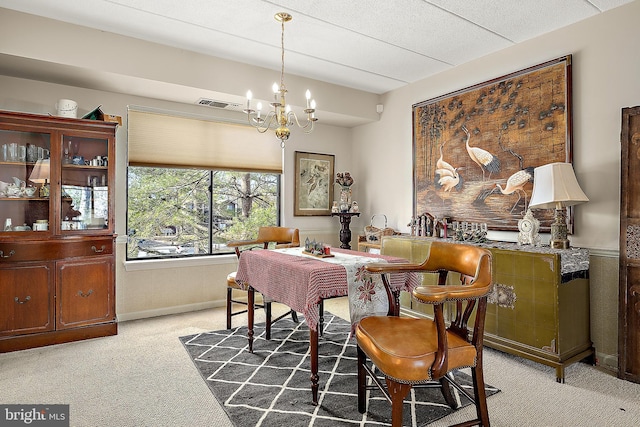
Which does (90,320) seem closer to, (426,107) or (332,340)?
(332,340)

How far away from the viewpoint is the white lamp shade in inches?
112

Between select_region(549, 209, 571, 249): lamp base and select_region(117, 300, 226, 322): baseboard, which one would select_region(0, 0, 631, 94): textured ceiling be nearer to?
select_region(549, 209, 571, 249): lamp base

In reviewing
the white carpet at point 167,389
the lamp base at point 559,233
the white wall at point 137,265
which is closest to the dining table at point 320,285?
the white carpet at point 167,389

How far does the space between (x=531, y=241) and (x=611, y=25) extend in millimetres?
1839

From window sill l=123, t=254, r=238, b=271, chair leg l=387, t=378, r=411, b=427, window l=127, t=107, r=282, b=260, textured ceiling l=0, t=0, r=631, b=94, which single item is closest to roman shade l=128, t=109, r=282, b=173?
window l=127, t=107, r=282, b=260

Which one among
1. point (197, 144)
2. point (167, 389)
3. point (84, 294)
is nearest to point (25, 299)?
point (84, 294)

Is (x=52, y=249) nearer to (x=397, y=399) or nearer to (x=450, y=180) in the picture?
(x=397, y=399)

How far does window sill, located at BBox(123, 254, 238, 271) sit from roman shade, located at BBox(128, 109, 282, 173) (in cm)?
113

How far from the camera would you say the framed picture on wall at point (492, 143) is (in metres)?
3.26

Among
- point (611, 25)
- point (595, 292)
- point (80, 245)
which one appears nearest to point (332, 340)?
point (595, 292)

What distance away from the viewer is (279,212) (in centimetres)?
524
